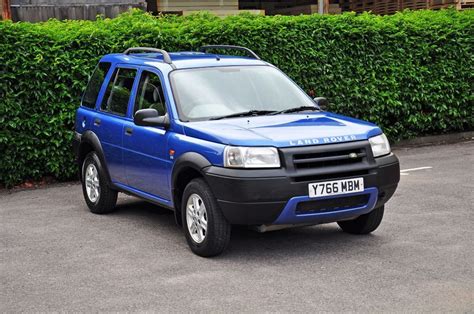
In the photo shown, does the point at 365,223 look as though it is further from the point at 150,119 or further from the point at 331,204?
the point at 150,119

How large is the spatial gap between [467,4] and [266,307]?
1630 cm

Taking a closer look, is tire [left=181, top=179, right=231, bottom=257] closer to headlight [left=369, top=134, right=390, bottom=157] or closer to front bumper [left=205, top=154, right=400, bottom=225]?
front bumper [left=205, top=154, right=400, bottom=225]

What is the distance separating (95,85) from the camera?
10.1 meters

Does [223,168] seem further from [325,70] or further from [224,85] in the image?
[325,70]

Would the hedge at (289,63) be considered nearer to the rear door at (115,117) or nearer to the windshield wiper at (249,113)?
the rear door at (115,117)

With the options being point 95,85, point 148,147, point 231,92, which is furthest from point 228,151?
point 95,85

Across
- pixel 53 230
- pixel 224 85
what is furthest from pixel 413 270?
pixel 53 230

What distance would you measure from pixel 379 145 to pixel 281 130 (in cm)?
95

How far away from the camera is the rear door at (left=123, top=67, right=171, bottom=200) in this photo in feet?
26.8

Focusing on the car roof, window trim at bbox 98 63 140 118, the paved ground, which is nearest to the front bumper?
the paved ground

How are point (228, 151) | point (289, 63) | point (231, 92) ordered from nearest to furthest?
point (228, 151) < point (231, 92) < point (289, 63)

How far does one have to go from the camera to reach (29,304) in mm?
6305

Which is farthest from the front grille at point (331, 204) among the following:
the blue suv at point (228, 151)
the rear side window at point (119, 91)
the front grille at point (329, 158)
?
the rear side window at point (119, 91)

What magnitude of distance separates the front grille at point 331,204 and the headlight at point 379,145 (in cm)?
46
